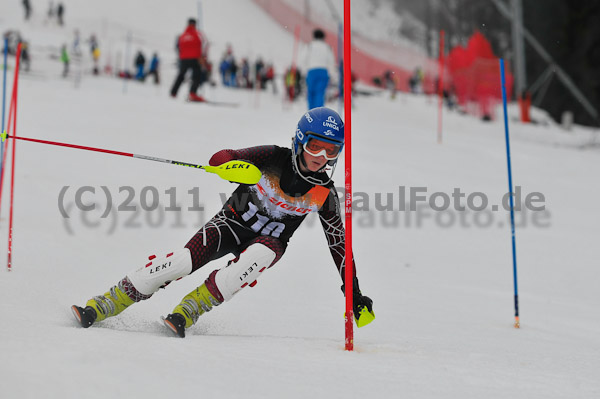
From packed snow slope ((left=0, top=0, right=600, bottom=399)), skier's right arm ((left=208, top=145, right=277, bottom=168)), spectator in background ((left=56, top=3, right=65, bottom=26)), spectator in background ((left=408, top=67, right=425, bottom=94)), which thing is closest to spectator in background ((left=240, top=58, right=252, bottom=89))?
packed snow slope ((left=0, top=0, right=600, bottom=399))

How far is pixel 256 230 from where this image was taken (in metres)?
3.49

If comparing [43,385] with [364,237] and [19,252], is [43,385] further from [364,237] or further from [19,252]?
[364,237]

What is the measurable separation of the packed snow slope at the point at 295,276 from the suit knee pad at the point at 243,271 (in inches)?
11.4

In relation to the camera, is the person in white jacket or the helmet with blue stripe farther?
the person in white jacket

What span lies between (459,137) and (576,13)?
28.2 meters

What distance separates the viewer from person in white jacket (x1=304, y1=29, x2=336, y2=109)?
360 inches

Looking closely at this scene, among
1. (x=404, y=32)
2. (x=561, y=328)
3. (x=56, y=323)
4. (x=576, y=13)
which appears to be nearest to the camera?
(x=56, y=323)

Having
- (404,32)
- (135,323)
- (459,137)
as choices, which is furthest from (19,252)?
(404,32)

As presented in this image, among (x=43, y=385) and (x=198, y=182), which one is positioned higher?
(x=198, y=182)

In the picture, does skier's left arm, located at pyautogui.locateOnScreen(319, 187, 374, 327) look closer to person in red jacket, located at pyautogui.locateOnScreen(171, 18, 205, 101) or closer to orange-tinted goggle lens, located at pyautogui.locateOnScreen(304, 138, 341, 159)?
orange-tinted goggle lens, located at pyautogui.locateOnScreen(304, 138, 341, 159)

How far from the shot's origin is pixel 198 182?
793cm

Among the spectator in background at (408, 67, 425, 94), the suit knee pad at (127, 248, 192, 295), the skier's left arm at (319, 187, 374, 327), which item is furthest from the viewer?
the spectator in background at (408, 67, 425, 94)

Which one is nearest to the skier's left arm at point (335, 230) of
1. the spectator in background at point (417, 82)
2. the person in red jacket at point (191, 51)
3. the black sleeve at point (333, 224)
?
the black sleeve at point (333, 224)

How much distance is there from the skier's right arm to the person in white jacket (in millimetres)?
5866
